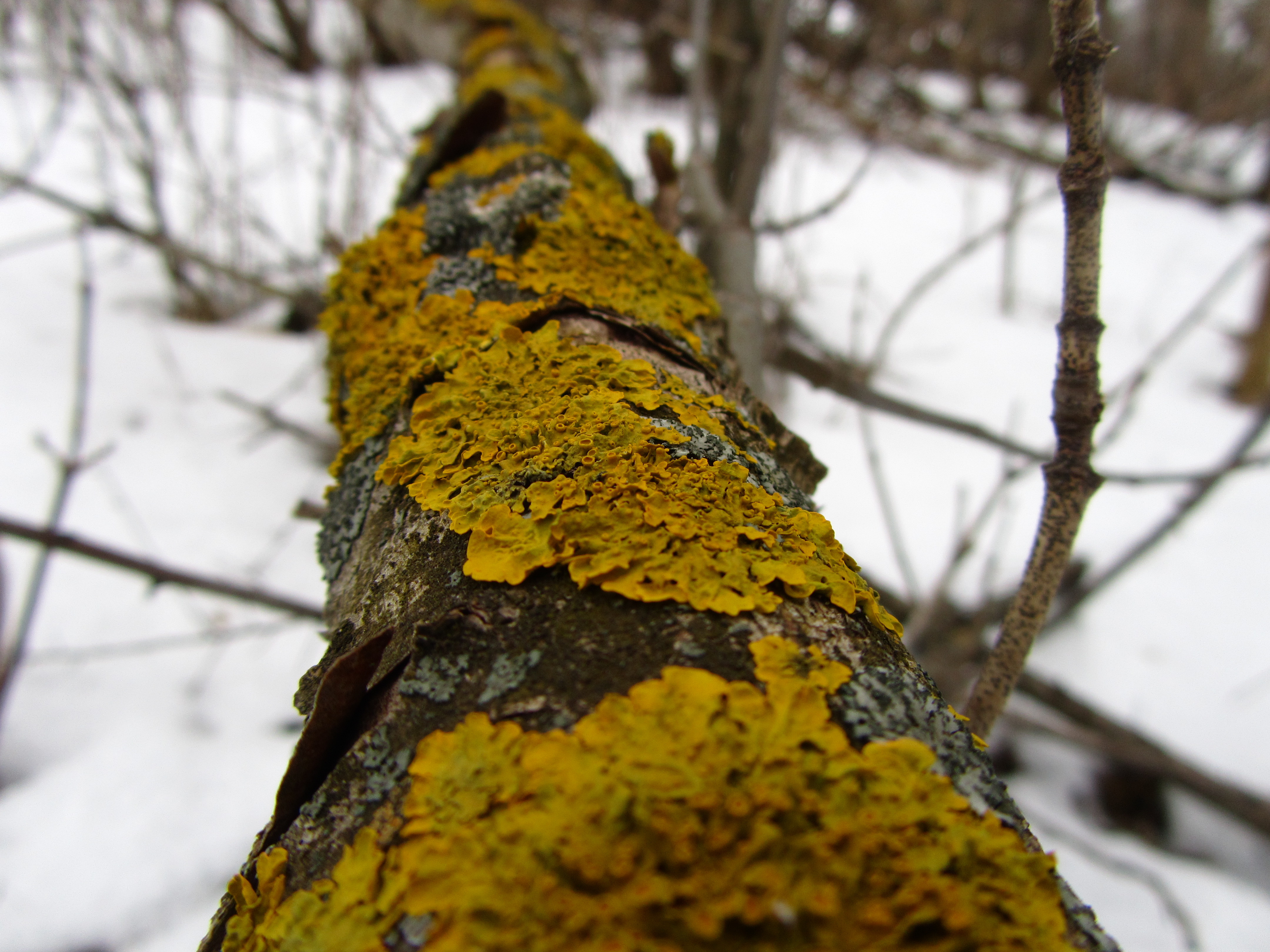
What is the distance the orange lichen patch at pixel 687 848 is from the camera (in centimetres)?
34

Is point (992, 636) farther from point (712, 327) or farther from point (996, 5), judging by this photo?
point (996, 5)

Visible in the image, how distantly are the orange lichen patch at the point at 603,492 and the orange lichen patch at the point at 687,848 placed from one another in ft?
0.29

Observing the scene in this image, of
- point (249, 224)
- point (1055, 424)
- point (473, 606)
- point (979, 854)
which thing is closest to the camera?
point (979, 854)

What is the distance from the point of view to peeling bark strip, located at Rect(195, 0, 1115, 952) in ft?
1.13

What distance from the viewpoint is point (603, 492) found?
53 cm

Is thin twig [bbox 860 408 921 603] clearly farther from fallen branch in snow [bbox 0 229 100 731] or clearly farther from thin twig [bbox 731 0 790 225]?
fallen branch in snow [bbox 0 229 100 731]

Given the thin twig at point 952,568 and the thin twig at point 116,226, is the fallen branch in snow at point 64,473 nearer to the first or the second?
the thin twig at point 116,226

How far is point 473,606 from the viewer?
0.50 meters

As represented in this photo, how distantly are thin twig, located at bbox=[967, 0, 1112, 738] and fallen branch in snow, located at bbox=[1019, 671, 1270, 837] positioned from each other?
116cm

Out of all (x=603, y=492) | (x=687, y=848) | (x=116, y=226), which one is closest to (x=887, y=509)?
(x=603, y=492)

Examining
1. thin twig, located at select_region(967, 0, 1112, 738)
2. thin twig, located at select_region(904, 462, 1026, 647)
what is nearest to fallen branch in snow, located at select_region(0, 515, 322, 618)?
thin twig, located at select_region(967, 0, 1112, 738)

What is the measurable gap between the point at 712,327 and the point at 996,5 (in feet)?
25.8

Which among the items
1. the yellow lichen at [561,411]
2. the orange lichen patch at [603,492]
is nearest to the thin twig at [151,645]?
the yellow lichen at [561,411]

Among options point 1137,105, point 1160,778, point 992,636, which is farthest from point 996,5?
point 1160,778
